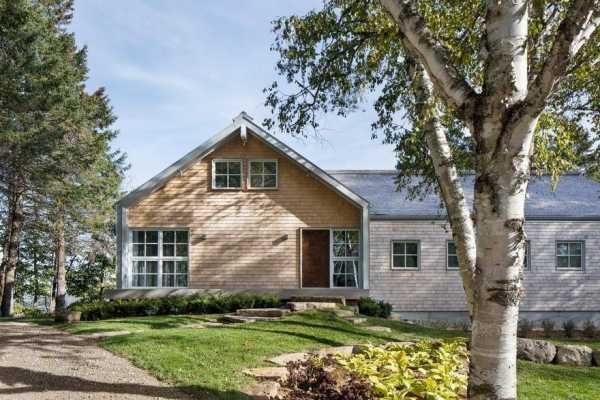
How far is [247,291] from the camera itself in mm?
16047

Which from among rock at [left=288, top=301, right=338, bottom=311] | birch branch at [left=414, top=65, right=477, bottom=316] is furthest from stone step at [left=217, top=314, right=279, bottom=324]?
birch branch at [left=414, top=65, right=477, bottom=316]

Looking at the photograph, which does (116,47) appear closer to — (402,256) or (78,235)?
(402,256)

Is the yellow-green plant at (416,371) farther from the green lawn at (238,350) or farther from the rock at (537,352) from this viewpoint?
the rock at (537,352)

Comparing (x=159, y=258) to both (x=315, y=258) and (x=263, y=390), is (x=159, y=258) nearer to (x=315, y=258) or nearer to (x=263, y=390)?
(x=315, y=258)

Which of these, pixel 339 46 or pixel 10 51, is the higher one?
pixel 10 51

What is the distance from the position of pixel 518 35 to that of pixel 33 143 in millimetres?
19768

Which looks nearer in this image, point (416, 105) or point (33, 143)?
point (416, 105)

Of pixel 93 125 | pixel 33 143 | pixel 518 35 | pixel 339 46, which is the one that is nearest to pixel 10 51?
pixel 33 143

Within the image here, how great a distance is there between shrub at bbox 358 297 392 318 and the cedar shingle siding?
7.31 ft

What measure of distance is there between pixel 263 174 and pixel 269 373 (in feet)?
35.5

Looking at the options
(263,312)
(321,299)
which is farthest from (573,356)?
(321,299)

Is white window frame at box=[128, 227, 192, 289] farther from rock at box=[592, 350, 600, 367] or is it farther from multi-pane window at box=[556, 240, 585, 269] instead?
multi-pane window at box=[556, 240, 585, 269]

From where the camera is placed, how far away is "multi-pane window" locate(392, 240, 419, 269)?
59.8 feet

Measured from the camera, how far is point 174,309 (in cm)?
1483
